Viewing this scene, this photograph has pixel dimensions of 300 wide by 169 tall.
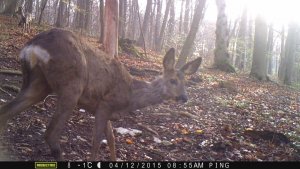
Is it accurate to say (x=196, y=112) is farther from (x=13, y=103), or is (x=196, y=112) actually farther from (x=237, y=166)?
(x=13, y=103)

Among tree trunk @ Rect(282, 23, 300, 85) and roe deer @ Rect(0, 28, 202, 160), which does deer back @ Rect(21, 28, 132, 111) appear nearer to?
roe deer @ Rect(0, 28, 202, 160)

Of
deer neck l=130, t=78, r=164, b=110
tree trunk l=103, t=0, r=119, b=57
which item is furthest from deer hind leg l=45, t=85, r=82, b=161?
tree trunk l=103, t=0, r=119, b=57

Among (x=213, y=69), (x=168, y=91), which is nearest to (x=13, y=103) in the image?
(x=168, y=91)

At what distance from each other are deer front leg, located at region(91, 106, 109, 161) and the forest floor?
35 centimetres

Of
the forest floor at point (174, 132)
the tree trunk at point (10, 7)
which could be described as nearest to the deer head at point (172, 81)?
the forest floor at point (174, 132)

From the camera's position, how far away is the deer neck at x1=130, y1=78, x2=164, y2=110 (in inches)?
274

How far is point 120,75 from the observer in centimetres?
691

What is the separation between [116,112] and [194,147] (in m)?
2.05

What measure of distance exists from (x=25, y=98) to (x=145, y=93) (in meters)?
1.97

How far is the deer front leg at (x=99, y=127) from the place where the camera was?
6.38 m

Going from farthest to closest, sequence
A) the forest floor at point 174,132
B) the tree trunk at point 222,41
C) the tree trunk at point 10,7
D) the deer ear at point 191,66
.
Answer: the tree trunk at point 10,7 → the tree trunk at point 222,41 → the deer ear at point 191,66 → the forest floor at point 174,132

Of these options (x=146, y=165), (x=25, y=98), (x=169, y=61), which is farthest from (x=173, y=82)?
(x=25, y=98)

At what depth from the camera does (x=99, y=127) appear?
21.0 feet

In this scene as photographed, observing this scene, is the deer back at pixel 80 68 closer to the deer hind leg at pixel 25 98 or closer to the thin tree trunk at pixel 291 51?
the deer hind leg at pixel 25 98
